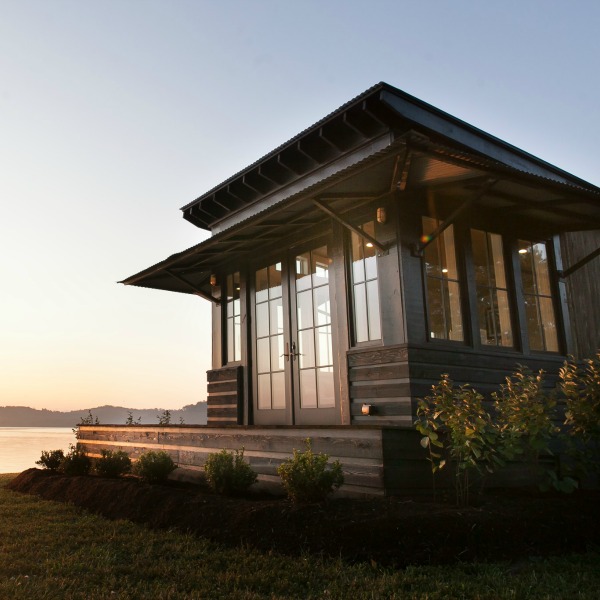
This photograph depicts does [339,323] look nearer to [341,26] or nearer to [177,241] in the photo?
[341,26]

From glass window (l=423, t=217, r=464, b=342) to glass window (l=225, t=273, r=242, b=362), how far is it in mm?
3404

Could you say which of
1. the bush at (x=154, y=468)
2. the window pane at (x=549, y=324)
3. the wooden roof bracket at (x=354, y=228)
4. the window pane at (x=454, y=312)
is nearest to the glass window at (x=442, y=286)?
the window pane at (x=454, y=312)

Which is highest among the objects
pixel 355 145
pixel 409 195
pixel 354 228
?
pixel 355 145

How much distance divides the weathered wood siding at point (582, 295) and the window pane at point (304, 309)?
346cm

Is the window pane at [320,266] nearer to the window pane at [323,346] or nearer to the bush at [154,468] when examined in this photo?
the window pane at [323,346]

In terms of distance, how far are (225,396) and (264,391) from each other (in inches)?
34.2

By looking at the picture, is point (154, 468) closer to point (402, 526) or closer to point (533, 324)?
point (402, 526)

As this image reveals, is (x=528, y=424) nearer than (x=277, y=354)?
Yes

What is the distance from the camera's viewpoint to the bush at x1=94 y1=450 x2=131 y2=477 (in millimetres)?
7203

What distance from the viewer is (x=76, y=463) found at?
7840 millimetres

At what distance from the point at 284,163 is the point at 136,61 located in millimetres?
3929

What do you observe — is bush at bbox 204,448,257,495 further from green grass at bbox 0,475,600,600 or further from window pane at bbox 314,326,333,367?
window pane at bbox 314,326,333,367

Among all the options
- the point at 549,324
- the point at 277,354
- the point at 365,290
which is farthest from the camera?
the point at 277,354

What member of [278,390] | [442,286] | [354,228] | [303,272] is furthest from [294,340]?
[442,286]
